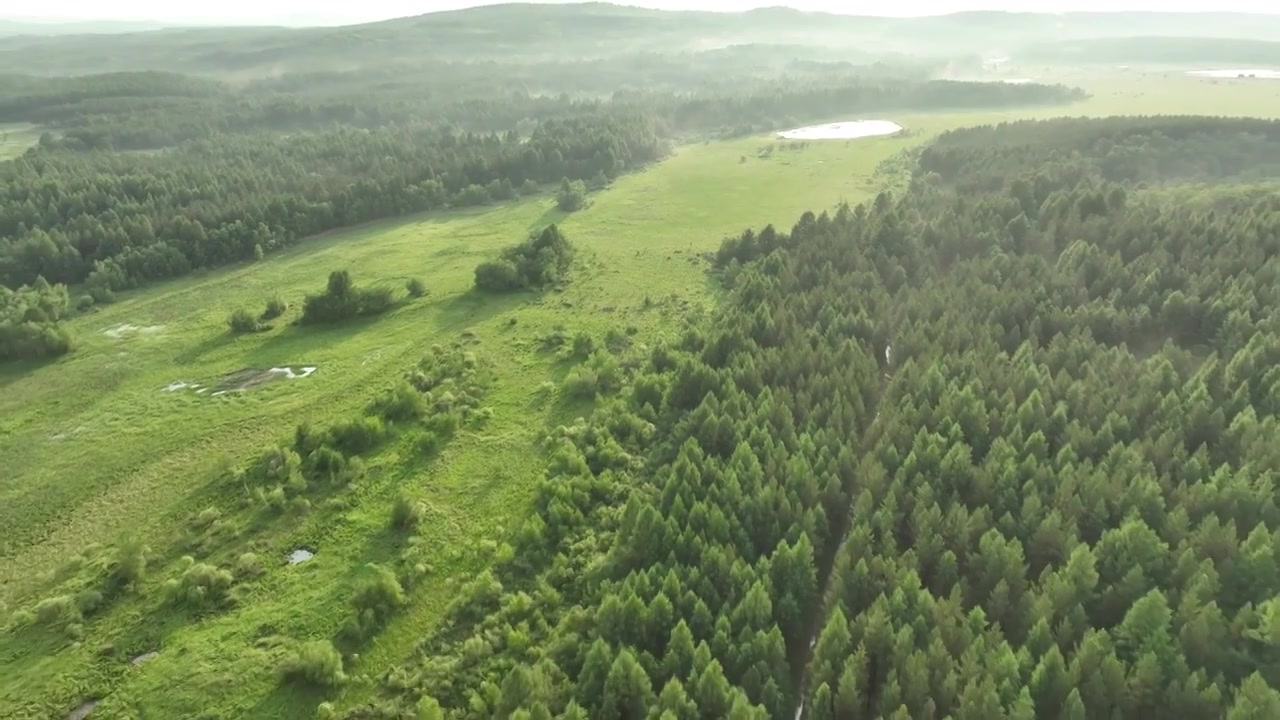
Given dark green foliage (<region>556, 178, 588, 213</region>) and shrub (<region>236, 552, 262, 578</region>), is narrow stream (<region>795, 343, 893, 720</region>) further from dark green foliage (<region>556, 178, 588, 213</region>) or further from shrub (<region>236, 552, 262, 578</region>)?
dark green foliage (<region>556, 178, 588, 213</region>)

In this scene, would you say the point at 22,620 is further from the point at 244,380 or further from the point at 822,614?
the point at 822,614

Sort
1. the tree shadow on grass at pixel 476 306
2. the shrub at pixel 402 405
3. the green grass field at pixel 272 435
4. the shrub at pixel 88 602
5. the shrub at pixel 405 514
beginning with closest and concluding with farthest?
the green grass field at pixel 272 435, the shrub at pixel 88 602, the shrub at pixel 405 514, the shrub at pixel 402 405, the tree shadow on grass at pixel 476 306

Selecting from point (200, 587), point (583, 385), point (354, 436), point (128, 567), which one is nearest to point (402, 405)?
point (354, 436)

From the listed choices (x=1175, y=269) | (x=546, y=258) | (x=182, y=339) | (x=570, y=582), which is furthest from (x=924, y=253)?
(x=182, y=339)

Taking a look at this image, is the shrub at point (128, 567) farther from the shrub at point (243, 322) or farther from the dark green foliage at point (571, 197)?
the dark green foliage at point (571, 197)

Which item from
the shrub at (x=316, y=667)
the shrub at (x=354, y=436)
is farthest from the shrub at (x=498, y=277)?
the shrub at (x=316, y=667)
